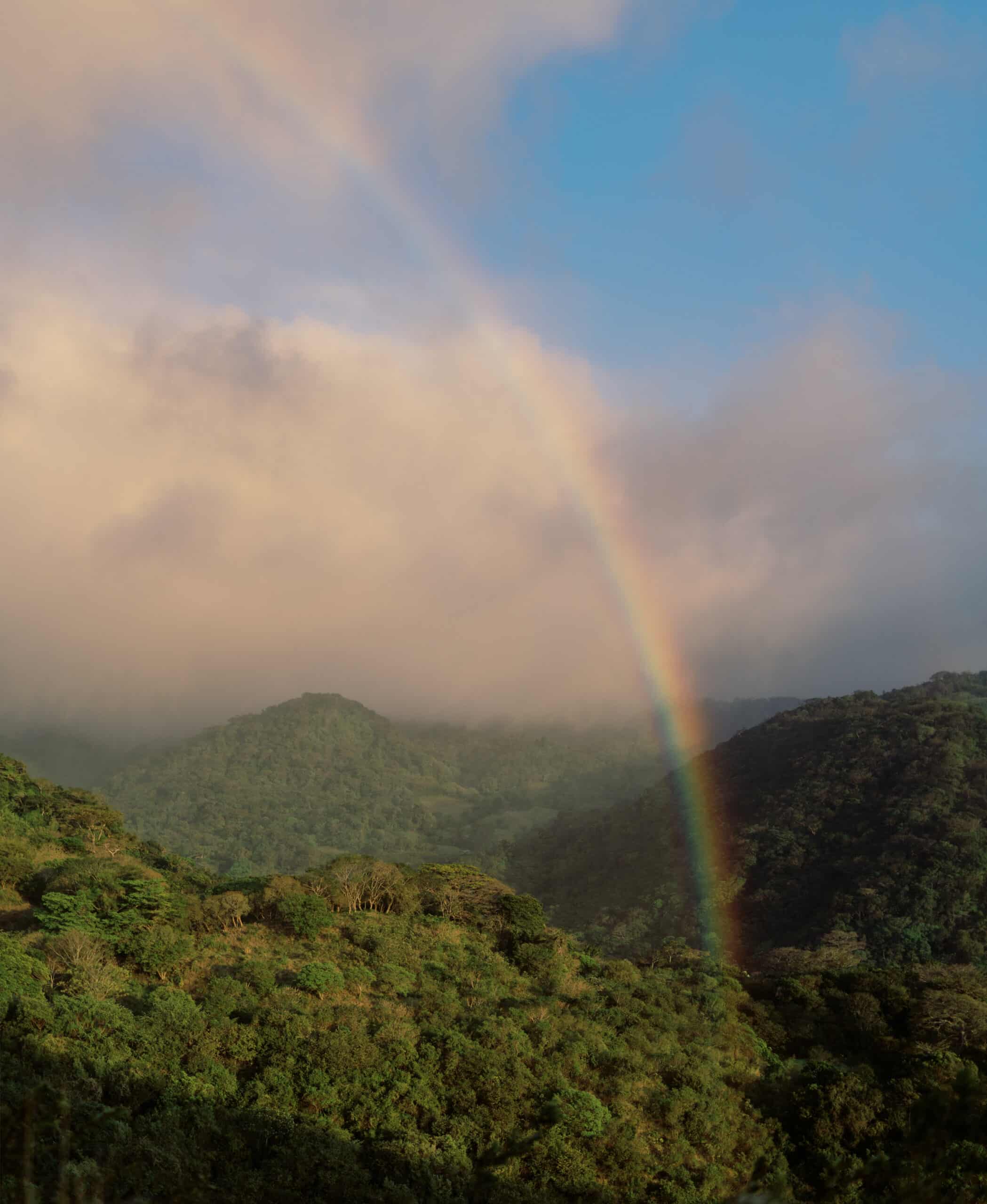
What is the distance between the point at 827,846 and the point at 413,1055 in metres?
91.5

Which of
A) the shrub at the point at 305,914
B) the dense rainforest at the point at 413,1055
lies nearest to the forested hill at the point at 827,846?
the dense rainforest at the point at 413,1055

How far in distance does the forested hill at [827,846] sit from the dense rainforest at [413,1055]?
47418 millimetres

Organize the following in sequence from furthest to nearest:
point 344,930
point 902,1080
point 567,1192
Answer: point 344,930, point 902,1080, point 567,1192

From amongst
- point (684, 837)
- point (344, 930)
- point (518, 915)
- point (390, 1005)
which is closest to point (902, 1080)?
point (390, 1005)

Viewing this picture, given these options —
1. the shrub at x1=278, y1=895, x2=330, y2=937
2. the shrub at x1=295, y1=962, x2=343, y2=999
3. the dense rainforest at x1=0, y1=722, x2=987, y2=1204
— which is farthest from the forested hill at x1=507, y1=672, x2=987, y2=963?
the shrub at x1=295, y1=962, x2=343, y2=999

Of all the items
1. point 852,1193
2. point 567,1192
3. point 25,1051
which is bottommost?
point 852,1193

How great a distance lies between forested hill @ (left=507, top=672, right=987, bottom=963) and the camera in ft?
285

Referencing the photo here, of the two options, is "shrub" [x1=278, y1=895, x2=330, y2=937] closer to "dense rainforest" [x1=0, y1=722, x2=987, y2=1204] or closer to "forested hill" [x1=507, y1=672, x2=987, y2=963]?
"dense rainforest" [x1=0, y1=722, x2=987, y2=1204]

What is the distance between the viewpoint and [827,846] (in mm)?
105688

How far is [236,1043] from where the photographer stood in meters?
27.3

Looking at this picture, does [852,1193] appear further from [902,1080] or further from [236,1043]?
[236,1043]

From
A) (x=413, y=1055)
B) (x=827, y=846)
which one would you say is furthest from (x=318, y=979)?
(x=827, y=846)

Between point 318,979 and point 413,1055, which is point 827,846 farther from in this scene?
point 413,1055

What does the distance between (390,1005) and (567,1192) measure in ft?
36.5
